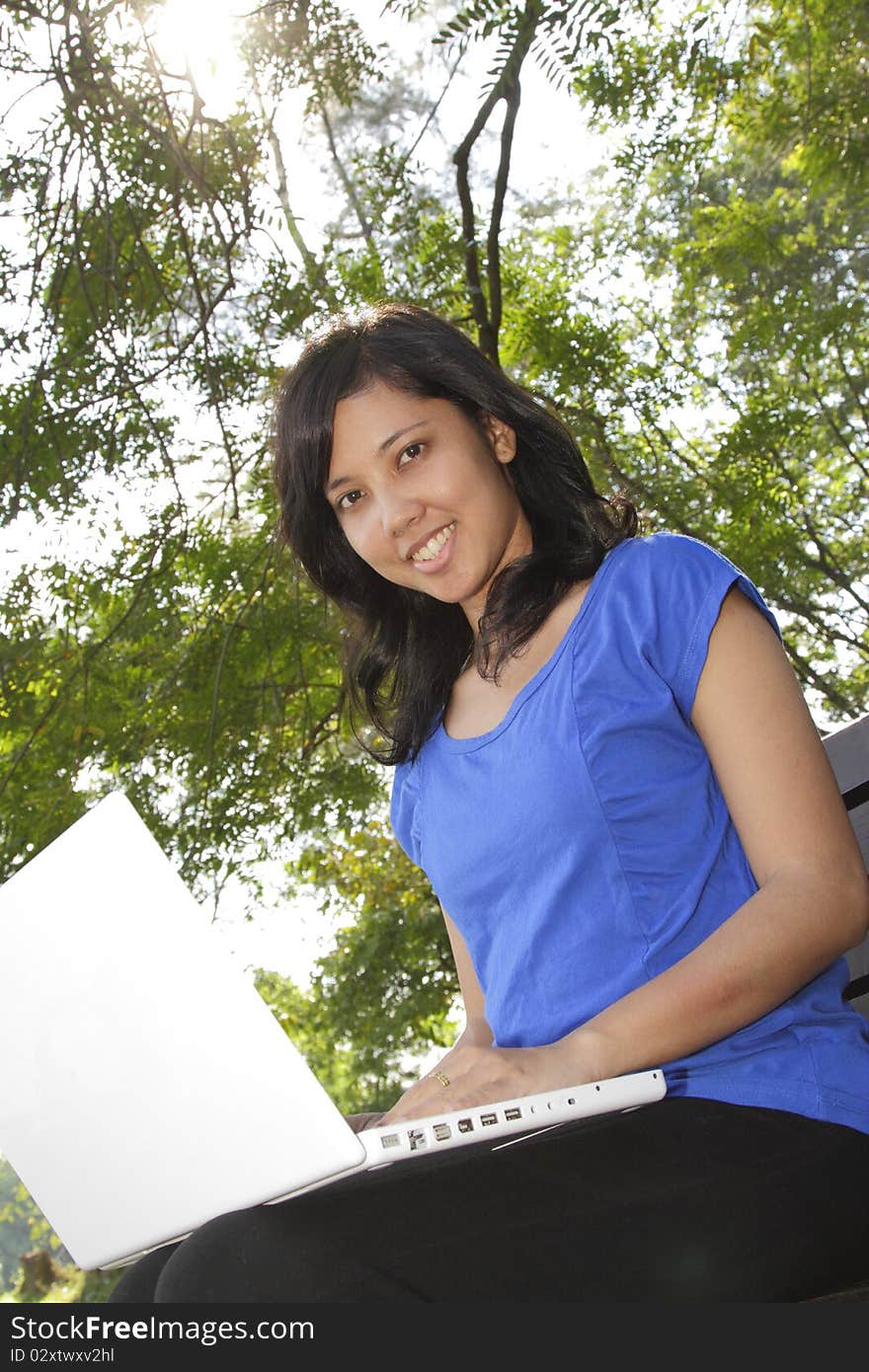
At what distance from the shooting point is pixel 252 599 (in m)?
3.75

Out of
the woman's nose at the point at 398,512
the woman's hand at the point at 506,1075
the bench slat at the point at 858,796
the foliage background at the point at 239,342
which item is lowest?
the bench slat at the point at 858,796

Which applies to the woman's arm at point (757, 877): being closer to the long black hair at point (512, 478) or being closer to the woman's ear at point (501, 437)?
the long black hair at point (512, 478)

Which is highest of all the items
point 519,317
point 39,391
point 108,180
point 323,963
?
point 108,180

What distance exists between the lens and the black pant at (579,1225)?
100 centimetres

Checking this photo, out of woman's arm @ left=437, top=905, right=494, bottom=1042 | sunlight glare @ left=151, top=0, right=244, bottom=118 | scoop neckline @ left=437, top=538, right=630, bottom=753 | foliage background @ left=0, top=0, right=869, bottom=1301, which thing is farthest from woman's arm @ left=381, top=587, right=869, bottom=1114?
sunlight glare @ left=151, top=0, right=244, bottom=118

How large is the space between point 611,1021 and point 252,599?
2739mm

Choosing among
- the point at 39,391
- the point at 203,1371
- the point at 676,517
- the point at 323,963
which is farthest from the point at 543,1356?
the point at 323,963

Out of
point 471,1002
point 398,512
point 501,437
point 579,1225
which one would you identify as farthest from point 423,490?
point 579,1225

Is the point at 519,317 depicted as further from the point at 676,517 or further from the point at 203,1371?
the point at 203,1371

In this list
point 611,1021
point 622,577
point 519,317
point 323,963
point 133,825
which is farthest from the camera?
point 323,963

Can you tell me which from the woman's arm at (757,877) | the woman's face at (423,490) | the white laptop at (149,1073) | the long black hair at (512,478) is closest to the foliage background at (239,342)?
the long black hair at (512,478)

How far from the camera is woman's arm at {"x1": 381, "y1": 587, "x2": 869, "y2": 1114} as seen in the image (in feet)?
3.68

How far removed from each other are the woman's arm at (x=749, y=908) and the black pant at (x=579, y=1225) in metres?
0.06

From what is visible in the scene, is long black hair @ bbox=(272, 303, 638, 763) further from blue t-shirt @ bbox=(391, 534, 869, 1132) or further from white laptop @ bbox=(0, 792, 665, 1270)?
white laptop @ bbox=(0, 792, 665, 1270)
